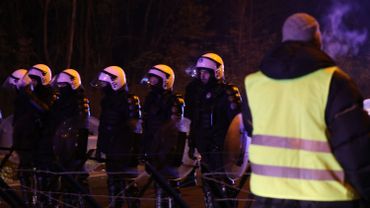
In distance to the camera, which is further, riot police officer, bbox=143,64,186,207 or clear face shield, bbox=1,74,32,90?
clear face shield, bbox=1,74,32,90

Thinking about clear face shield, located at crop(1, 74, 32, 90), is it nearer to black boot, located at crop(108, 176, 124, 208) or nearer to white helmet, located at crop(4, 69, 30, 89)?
white helmet, located at crop(4, 69, 30, 89)

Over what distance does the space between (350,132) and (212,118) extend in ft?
16.2

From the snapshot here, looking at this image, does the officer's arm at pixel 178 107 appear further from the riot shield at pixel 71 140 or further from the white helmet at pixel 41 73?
the white helmet at pixel 41 73

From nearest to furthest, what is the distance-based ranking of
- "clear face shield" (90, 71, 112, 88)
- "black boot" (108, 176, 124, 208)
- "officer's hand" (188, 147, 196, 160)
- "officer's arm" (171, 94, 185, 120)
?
"officer's hand" (188, 147, 196, 160), "officer's arm" (171, 94, 185, 120), "black boot" (108, 176, 124, 208), "clear face shield" (90, 71, 112, 88)

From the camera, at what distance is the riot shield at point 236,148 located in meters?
5.69

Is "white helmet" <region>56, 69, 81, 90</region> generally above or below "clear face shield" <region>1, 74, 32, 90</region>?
above

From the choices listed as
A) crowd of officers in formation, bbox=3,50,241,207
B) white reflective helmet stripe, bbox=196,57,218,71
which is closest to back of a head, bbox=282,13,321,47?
crowd of officers in formation, bbox=3,50,241,207

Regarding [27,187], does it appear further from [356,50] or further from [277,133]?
[356,50]

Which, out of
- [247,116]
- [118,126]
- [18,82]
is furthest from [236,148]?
[18,82]

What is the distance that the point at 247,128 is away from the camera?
4.82 m

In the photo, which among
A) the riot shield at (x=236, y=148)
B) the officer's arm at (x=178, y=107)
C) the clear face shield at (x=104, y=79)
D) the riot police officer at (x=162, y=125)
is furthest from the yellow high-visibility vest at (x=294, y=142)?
the clear face shield at (x=104, y=79)

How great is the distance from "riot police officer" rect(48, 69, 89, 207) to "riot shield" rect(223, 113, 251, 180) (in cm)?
253

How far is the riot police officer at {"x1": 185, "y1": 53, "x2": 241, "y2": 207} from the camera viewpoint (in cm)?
880

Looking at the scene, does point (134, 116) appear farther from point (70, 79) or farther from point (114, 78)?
point (70, 79)
